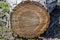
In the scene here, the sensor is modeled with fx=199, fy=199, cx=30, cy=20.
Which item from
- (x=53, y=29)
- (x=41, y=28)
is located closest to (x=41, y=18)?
(x=41, y=28)

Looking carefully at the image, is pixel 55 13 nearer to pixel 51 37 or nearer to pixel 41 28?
pixel 51 37

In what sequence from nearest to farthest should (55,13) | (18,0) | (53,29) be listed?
(18,0) < (53,29) < (55,13)

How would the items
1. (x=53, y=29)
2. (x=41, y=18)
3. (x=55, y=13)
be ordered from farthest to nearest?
1. (x=55, y=13)
2. (x=53, y=29)
3. (x=41, y=18)

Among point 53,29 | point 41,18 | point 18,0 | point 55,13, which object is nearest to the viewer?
point 41,18

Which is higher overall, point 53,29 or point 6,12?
point 6,12

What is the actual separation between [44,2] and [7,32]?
116 cm

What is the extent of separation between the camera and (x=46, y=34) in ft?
15.9

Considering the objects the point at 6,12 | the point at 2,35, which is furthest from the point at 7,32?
the point at 6,12

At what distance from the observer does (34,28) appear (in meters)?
4.33

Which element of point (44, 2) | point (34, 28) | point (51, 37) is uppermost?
point (44, 2)

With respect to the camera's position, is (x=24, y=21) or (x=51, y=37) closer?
(x=24, y=21)

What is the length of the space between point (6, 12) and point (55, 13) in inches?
52.1

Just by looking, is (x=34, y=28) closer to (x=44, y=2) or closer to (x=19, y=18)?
(x=19, y=18)

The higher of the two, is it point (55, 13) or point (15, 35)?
point (55, 13)
